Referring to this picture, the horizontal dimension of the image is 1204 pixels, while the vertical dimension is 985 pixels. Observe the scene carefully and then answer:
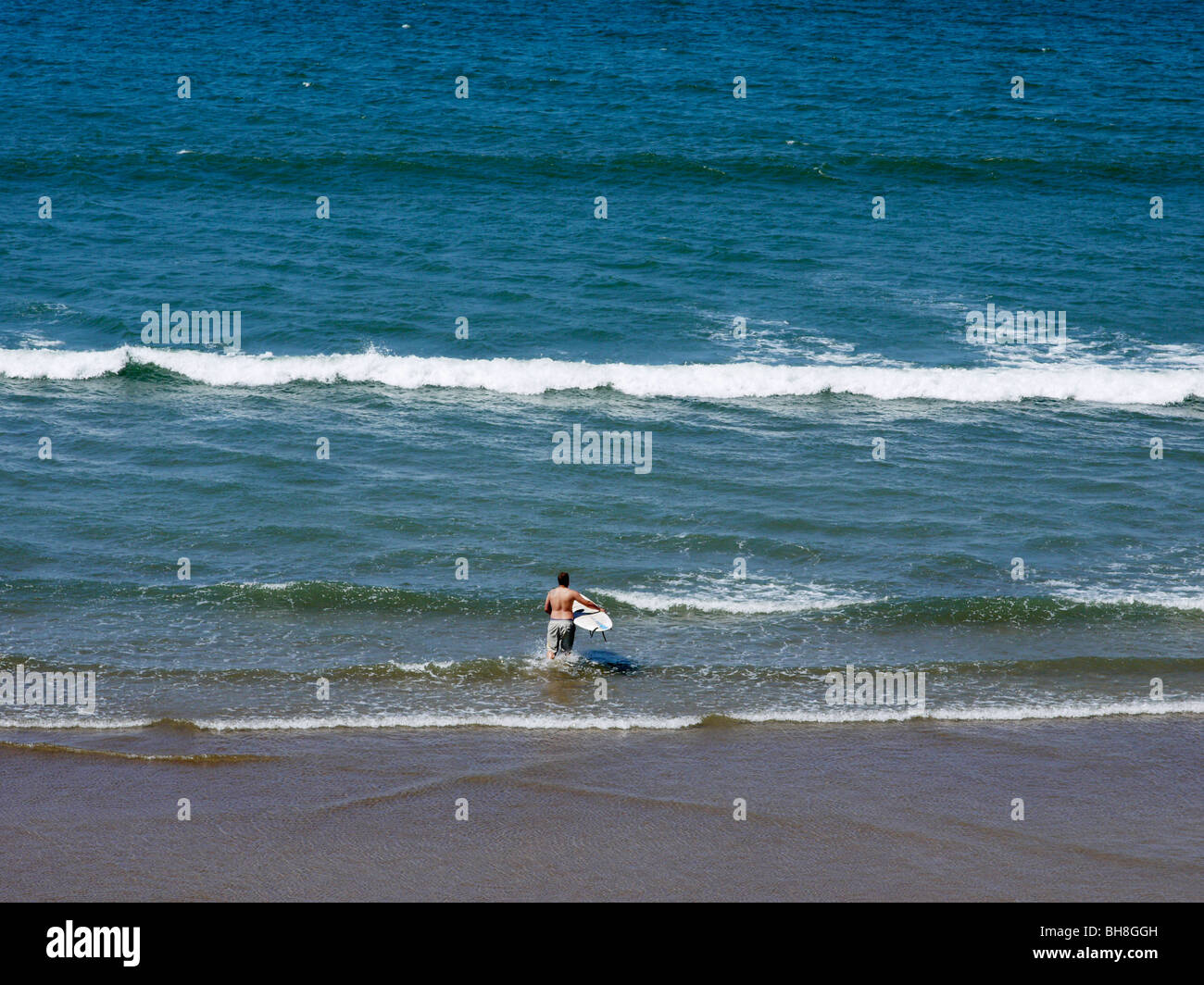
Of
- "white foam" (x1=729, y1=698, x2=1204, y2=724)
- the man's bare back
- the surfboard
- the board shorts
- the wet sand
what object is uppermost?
the man's bare back

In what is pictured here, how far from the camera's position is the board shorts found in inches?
524

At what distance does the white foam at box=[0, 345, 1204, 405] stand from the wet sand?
11324 millimetres

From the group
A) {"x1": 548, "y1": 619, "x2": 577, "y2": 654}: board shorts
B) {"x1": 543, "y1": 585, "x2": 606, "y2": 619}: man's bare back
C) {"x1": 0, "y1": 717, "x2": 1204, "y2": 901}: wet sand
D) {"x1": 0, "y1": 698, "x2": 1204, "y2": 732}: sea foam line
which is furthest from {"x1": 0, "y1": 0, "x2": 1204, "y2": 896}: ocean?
{"x1": 543, "y1": 585, "x2": 606, "y2": 619}: man's bare back

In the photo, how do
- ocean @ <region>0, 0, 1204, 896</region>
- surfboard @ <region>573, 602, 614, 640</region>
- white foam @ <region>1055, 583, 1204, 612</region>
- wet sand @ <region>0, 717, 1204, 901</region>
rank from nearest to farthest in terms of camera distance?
wet sand @ <region>0, 717, 1204, 901</region> → surfboard @ <region>573, 602, 614, 640</region> → ocean @ <region>0, 0, 1204, 896</region> → white foam @ <region>1055, 583, 1204, 612</region>

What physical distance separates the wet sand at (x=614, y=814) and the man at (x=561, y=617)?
1701 mm

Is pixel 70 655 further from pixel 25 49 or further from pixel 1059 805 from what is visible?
pixel 25 49

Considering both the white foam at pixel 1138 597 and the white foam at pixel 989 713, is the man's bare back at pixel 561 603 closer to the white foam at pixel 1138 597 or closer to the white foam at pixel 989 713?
the white foam at pixel 989 713

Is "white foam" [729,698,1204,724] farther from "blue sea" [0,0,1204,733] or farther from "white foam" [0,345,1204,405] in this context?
"white foam" [0,345,1204,405]

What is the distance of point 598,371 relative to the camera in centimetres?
2298

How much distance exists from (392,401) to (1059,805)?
14525mm

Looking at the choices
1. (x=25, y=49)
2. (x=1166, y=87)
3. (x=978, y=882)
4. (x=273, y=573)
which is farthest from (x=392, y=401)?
(x=1166, y=87)

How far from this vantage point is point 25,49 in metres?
38.2

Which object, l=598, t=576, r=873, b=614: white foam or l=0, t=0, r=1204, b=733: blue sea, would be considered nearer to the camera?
l=0, t=0, r=1204, b=733: blue sea

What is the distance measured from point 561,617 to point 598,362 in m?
10.8
